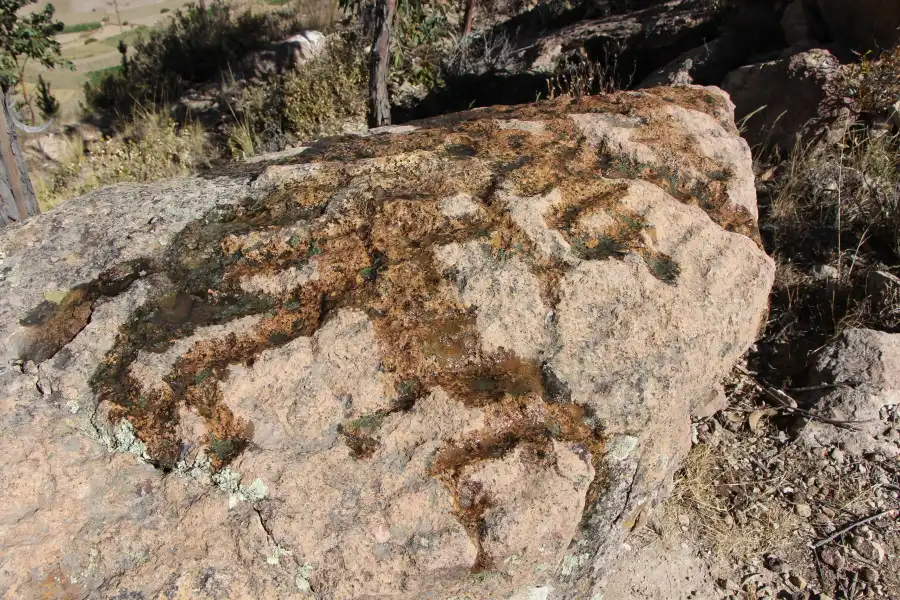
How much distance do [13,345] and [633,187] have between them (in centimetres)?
164

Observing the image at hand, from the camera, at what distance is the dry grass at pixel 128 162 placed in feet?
14.6

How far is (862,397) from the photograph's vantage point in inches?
100

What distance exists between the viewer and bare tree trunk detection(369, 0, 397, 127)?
4.27m

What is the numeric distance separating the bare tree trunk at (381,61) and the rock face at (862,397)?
3.14 metres

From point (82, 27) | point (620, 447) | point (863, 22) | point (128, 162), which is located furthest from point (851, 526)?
point (82, 27)

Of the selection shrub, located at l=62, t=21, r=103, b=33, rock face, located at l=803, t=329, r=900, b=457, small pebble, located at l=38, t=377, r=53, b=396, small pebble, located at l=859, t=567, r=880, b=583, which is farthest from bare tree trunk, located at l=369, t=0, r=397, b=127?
shrub, located at l=62, t=21, r=103, b=33

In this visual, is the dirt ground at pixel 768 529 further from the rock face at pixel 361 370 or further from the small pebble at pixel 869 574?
the rock face at pixel 361 370

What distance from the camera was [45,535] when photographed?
4.07 feet

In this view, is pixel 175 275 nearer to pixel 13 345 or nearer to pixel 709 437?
pixel 13 345

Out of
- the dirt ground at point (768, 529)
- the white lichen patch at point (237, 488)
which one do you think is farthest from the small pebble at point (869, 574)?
the white lichen patch at point (237, 488)

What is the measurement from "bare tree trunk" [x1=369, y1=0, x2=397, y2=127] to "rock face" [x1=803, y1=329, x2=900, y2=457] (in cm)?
314

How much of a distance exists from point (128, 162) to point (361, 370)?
157 inches

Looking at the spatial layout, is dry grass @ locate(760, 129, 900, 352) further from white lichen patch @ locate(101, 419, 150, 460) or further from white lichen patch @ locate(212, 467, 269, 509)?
A: white lichen patch @ locate(101, 419, 150, 460)

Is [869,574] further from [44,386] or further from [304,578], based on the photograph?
[44,386]
